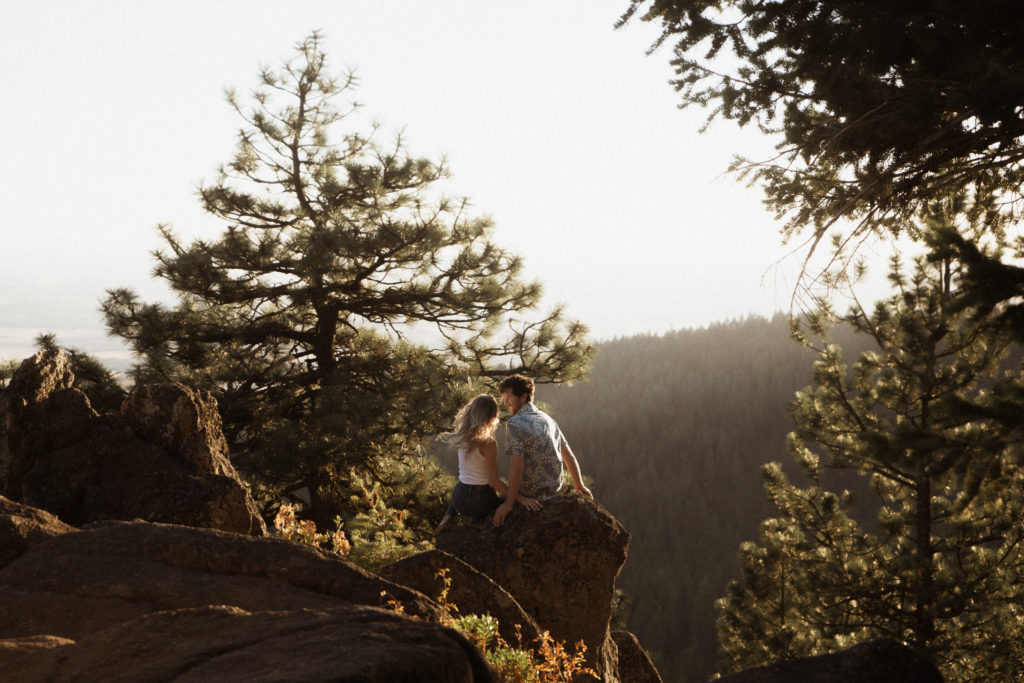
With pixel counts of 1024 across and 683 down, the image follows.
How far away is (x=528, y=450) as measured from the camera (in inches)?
229

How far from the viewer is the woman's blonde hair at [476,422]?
588 centimetres

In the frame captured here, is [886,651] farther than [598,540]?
No

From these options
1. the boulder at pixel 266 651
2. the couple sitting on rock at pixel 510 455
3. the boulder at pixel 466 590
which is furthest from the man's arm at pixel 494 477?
the boulder at pixel 266 651

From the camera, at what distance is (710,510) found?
5100cm

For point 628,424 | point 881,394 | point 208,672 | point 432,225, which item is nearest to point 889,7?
point 208,672

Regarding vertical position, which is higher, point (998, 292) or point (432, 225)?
point (432, 225)

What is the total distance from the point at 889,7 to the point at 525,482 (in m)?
3.91

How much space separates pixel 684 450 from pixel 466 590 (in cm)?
5895

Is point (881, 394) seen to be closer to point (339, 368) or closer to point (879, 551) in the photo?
point (879, 551)

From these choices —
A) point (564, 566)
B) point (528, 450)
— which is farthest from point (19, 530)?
point (564, 566)

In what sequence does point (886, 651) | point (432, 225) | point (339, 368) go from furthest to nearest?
point (339, 368), point (432, 225), point (886, 651)

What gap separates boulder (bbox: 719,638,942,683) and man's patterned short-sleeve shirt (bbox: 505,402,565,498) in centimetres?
208

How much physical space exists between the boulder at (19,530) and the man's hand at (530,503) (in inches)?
115

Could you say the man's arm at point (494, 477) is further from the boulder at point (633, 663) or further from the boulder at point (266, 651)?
the boulder at point (266, 651)
